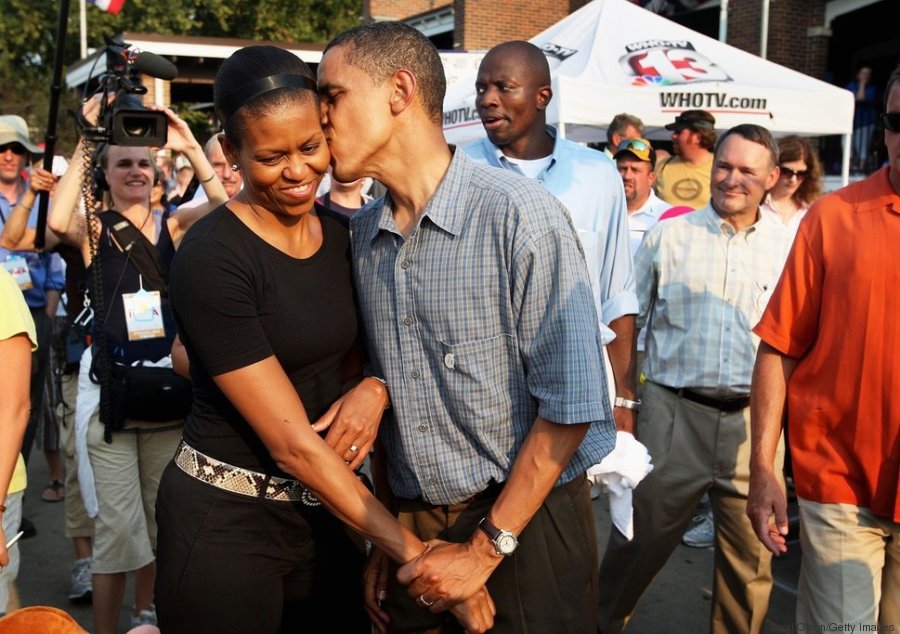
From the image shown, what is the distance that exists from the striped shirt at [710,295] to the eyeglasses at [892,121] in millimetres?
1369

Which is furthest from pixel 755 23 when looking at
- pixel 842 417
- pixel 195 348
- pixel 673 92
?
pixel 195 348

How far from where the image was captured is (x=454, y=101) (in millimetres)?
10031

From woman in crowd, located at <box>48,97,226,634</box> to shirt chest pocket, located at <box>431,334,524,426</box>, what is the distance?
7.25ft

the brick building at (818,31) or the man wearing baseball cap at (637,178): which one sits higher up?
the brick building at (818,31)

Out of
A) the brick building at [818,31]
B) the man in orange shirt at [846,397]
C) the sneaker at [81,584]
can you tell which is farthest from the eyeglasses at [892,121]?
the brick building at [818,31]

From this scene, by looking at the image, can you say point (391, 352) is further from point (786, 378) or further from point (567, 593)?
point (786, 378)

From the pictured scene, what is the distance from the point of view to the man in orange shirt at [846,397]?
8.98 feet

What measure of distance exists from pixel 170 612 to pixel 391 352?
35.5 inches

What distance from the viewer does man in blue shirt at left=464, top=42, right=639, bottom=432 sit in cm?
374

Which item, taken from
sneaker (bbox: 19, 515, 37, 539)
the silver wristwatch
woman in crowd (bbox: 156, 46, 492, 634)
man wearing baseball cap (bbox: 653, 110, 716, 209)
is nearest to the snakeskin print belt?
woman in crowd (bbox: 156, 46, 492, 634)

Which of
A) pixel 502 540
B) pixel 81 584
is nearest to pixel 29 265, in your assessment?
pixel 81 584

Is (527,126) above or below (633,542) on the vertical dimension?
above

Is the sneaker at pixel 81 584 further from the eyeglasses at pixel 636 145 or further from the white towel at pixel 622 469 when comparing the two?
the eyeglasses at pixel 636 145

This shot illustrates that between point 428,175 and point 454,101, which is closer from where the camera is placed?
point 428,175
